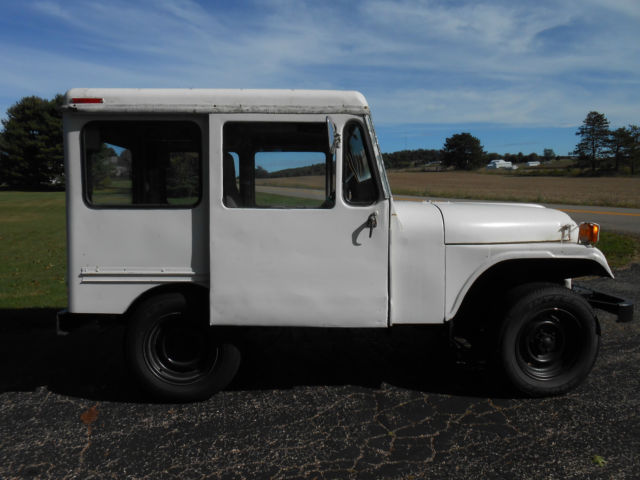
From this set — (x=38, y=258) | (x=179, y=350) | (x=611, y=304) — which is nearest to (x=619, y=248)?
(x=611, y=304)

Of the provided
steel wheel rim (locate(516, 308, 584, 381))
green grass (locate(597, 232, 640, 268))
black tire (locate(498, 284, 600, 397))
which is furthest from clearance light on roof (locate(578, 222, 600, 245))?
green grass (locate(597, 232, 640, 268))

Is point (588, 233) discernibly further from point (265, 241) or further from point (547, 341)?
point (265, 241)

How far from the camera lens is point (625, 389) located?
4.07 m

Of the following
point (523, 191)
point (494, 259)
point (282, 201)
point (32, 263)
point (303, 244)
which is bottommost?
point (32, 263)

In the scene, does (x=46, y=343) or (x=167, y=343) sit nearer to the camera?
(x=167, y=343)

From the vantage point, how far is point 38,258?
36.8 ft

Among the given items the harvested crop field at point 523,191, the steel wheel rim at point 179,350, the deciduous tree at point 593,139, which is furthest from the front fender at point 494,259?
the deciduous tree at point 593,139

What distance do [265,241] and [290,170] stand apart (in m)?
0.62

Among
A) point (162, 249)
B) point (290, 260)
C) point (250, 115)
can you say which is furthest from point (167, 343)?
point (250, 115)

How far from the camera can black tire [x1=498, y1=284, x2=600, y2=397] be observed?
3.78 meters

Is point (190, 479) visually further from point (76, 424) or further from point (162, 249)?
point (162, 249)

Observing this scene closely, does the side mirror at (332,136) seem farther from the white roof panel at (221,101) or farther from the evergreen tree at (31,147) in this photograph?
the evergreen tree at (31,147)

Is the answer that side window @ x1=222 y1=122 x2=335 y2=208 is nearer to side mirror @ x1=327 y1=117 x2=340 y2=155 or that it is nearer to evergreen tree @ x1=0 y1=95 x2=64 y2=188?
side mirror @ x1=327 y1=117 x2=340 y2=155

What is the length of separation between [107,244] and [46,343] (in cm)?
237
